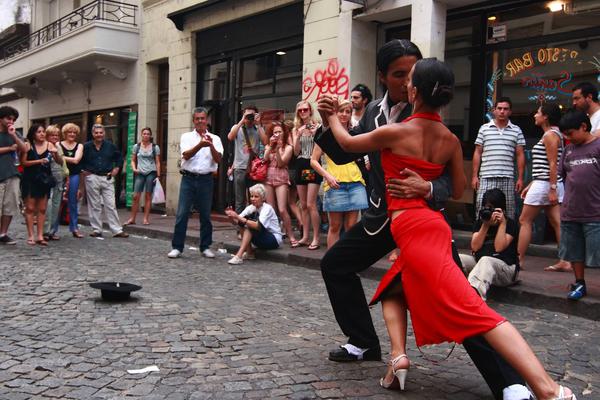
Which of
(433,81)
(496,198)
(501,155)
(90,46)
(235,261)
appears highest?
(90,46)

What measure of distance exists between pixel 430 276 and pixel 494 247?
10.3 feet

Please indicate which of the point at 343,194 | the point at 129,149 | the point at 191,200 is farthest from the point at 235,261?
the point at 129,149

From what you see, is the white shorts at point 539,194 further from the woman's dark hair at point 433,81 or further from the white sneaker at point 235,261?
the woman's dark hair at point 433,81

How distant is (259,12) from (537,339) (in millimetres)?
9998

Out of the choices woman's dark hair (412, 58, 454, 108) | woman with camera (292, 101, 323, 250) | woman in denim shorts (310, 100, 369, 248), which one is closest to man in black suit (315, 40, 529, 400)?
woman's dark hair (412, 58, 454, 108)

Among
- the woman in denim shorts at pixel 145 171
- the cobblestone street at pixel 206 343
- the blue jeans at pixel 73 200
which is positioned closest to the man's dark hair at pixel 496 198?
the cobblestone street at pixel 206 343

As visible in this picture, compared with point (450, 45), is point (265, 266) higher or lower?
lower

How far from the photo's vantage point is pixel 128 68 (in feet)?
56.7

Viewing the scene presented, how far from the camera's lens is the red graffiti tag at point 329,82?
10.5 meters

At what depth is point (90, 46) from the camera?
649 inches

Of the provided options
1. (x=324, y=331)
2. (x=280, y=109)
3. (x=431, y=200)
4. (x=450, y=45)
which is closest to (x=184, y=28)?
(x=280, y=109)

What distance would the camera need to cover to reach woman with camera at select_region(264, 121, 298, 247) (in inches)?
360

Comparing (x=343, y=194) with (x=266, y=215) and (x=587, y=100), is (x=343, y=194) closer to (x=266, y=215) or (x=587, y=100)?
(x=266, y=215)

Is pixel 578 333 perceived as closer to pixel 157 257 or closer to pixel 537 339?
pixel 537 339
